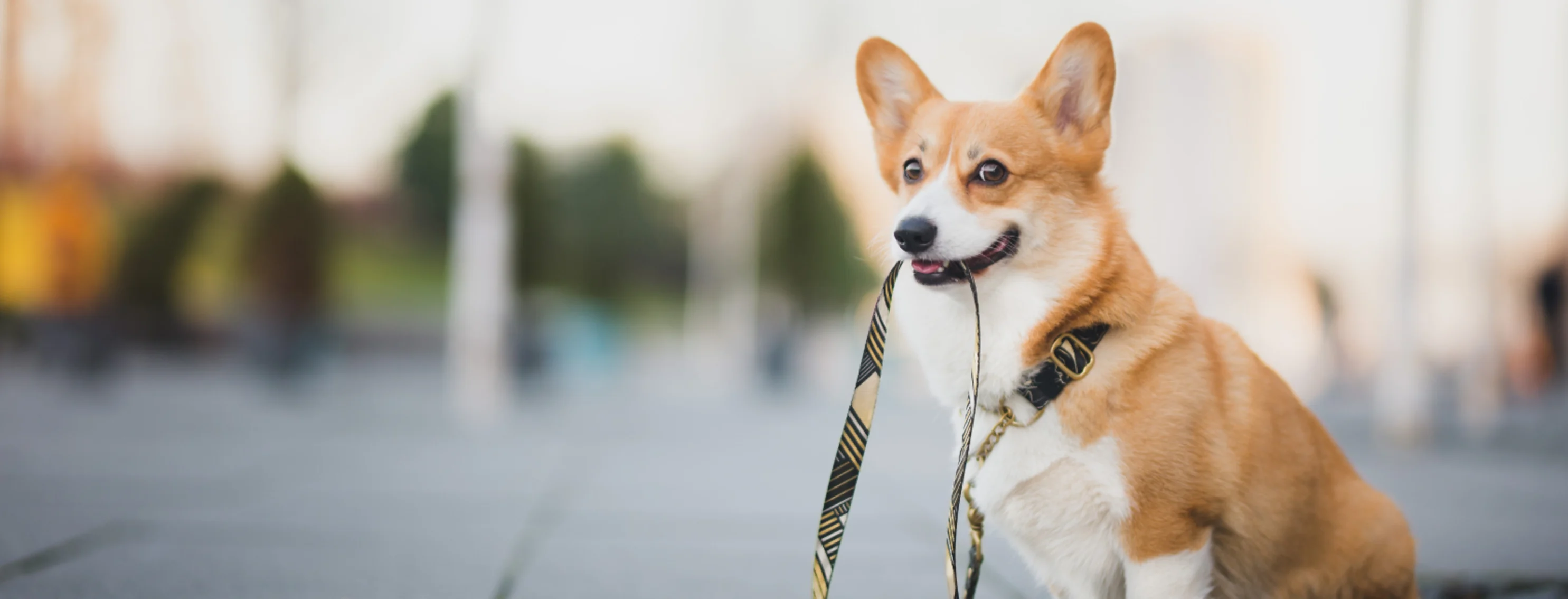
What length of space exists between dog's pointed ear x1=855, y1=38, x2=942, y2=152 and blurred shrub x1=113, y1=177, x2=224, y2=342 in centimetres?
1343

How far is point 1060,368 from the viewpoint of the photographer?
2.31 meters

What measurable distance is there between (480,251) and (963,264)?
8.17 metres

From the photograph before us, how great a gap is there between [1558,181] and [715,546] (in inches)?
487

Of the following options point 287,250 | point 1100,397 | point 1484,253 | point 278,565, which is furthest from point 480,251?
point 1484,253

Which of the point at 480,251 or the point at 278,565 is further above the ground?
the point at 480,251

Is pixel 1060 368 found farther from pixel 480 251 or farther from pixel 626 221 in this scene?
pixel 626 221

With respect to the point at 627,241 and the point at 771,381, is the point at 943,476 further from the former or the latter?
the point at 627,241

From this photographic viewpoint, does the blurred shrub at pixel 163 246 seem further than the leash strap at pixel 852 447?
Yes

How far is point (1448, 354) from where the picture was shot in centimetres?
1958

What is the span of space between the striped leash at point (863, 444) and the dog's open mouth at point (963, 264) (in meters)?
0.03

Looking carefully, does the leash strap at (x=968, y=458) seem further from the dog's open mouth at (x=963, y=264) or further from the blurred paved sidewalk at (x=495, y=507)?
the blurred paved sidewalk at (x=495, y=507)

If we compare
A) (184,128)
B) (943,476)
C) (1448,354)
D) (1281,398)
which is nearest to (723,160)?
(184,128)

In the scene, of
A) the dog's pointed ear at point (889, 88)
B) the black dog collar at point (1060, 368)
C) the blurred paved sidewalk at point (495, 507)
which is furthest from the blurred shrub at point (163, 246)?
the black dog collar at point (1060, 368)

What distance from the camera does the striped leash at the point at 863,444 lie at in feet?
7.55
